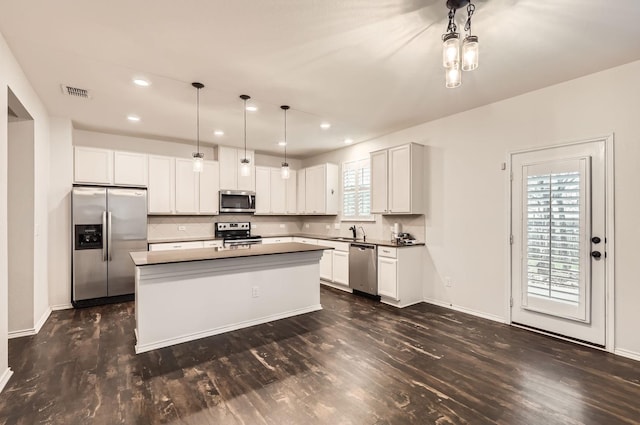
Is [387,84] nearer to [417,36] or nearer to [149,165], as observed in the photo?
[417,36]

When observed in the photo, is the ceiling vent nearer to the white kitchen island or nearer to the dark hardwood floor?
the white kitchen island

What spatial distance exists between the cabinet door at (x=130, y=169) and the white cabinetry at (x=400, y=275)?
4.08 meters

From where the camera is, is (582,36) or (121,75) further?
(121,75)

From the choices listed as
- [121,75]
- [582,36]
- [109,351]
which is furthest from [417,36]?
[109,351]

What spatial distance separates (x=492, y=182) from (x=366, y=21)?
2.66 meters

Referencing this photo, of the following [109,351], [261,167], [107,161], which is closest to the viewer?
[109,351]

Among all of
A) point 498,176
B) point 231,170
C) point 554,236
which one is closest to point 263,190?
point 231,170

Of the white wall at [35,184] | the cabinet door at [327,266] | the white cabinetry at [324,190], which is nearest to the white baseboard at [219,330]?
the white wall at [35,184]

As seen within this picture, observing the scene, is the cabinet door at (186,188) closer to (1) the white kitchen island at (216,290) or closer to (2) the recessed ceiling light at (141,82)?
(1) the white kitchen island at (216,290)

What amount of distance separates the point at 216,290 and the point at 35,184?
240cm

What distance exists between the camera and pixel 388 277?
4512 millimetres

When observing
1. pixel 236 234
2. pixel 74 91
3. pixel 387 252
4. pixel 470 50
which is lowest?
pixel 387 252

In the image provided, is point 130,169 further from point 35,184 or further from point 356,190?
point 356,190

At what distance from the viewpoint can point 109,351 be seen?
2994mm
